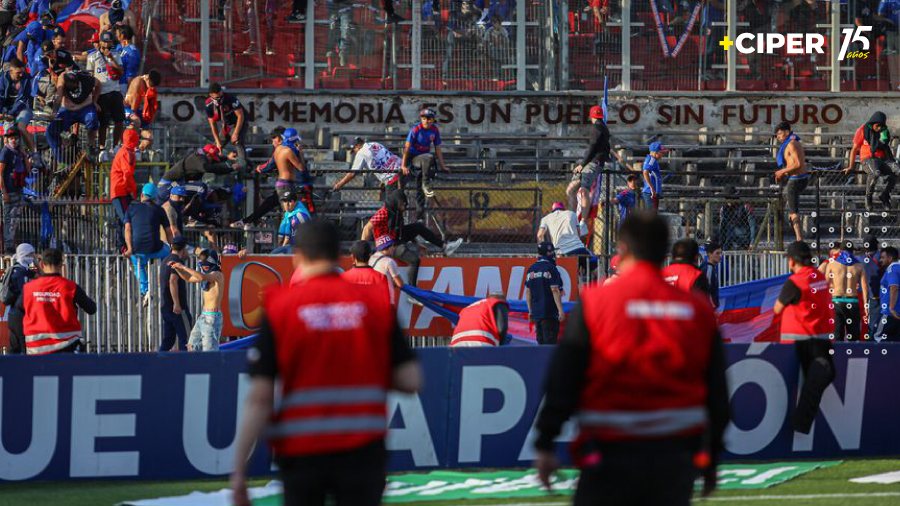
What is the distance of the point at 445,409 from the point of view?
474 inches

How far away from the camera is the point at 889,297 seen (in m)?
19.8

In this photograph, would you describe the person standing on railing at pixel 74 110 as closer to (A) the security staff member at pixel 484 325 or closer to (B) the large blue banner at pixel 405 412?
(A) the security staff member at pixel 484 325

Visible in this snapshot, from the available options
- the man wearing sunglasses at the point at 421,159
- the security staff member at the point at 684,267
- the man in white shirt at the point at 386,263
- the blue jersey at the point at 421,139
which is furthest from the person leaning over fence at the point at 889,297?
the security staff member at the point at 684,267

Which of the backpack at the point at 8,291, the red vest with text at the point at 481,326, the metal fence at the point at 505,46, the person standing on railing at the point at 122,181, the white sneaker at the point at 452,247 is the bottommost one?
the red vest with text at the point at 481,326

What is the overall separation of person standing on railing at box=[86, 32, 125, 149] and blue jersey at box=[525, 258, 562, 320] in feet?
27.0

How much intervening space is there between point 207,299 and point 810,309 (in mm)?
7343

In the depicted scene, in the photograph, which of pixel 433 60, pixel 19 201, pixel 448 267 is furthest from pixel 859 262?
pixel 433 60

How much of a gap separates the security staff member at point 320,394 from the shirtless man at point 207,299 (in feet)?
37.3

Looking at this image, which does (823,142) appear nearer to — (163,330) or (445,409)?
(163,330)

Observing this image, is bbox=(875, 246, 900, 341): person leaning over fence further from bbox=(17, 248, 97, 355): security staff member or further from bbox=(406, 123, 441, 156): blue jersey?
bbox=(17, 248, 97, 355): security staff member

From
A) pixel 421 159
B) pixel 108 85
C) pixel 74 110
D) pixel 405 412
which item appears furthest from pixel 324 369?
pixel 108 85

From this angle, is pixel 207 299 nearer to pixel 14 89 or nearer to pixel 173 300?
pixel 173 300

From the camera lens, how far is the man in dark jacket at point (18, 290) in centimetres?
1547

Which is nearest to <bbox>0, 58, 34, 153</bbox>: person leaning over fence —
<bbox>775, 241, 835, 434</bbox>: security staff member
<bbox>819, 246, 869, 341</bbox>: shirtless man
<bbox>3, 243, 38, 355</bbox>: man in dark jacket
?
<bbox>3, 243, 38, 355</bbox>: man in dark jacket
